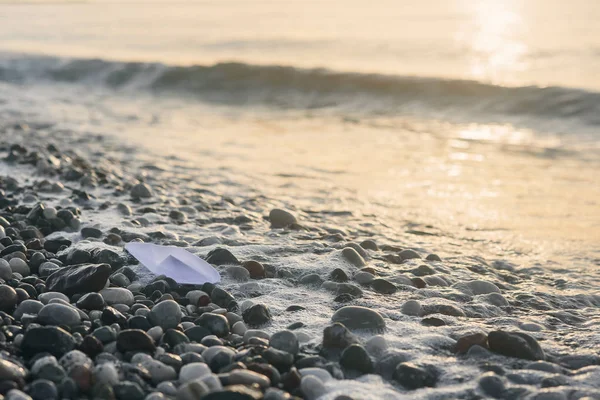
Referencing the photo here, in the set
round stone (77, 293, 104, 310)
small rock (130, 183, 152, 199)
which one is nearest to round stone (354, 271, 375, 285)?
round stone (77, 293, 104, 310)

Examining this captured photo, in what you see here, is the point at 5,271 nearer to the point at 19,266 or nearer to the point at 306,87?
the point at 19,266

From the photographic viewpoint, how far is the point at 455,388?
2.48 m

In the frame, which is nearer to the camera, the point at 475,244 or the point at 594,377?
the point at 594,377

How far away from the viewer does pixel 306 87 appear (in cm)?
1204

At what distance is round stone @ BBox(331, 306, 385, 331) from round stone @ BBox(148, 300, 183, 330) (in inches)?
26.9

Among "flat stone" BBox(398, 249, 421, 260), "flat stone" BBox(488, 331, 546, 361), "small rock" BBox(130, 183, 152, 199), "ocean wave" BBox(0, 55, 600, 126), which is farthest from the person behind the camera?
"ocean wave" BBox(0, 55, 600, 126)

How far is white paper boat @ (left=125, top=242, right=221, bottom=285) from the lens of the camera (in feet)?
11.0

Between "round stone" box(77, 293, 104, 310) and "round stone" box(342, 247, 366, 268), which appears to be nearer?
"round stone" box(77, 293, 104, 310)

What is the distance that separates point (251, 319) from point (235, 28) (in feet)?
63.1

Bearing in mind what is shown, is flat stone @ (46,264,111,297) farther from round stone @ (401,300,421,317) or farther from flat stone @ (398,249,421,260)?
flat stone @ (398,249,421,260)

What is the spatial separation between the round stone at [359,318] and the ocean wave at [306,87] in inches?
274

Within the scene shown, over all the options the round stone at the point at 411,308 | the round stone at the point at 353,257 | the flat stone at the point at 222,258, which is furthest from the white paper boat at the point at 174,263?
the round stone at the point at 411,308

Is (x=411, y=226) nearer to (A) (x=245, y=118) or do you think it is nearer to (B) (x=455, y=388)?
(B) (x=455, y=388)

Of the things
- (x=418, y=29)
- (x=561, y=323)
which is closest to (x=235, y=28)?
(x=418, y=29)
